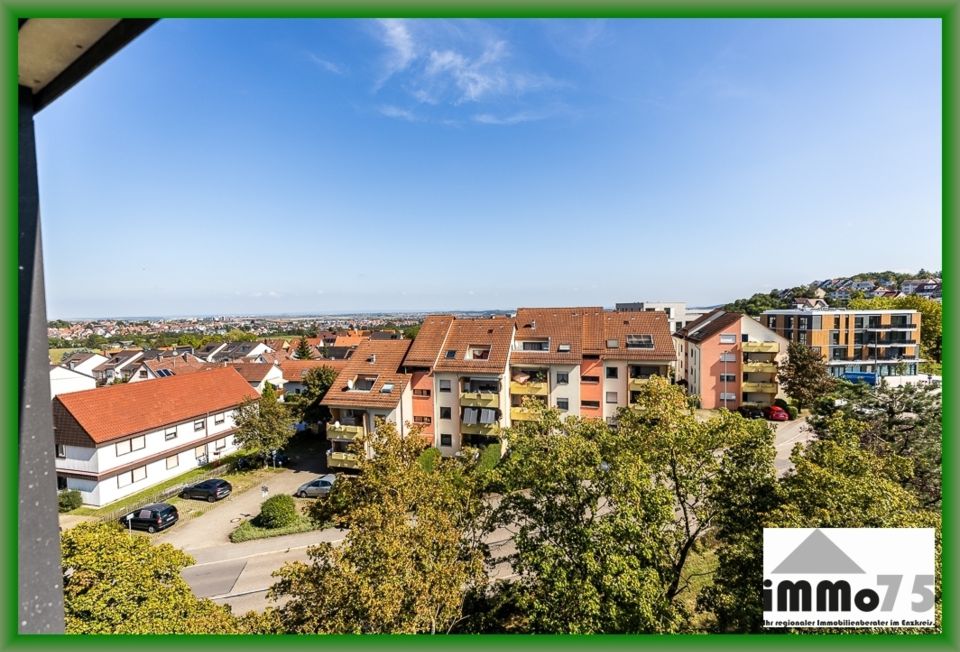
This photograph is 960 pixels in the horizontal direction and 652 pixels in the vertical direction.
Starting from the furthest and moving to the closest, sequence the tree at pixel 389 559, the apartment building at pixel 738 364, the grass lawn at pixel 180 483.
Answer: the apartment building at pixel 738 364 → the grass lawn at pixel 180 483 → the tree at pixel 389 559

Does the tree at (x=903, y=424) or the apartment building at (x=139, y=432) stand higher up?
the tree at (x=903, y=424)

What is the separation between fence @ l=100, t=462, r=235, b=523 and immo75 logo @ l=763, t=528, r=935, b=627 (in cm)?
1932

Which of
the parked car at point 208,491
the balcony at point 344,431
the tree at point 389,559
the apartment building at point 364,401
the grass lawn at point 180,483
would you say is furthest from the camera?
the apartment building at point 364,401

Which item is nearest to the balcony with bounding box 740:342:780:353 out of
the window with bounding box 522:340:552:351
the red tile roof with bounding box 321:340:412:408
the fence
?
the window with bounding box 522:340:552:351

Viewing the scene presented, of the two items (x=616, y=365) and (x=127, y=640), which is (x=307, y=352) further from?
(x=127, y=640)

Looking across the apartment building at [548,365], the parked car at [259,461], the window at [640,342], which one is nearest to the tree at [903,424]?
the window at [640,342]

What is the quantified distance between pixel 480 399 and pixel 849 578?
51.5 ft

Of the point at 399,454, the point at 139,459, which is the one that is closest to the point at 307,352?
the point at 139,459

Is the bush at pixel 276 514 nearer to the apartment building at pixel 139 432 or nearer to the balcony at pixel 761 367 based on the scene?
the apartment building at pixel 139 432

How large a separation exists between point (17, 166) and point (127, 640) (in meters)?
3.70

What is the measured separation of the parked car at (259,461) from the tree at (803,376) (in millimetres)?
30453

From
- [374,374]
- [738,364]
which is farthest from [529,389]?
[738,364]

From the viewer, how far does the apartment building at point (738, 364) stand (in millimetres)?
26516

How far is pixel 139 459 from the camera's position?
18.3 meters
